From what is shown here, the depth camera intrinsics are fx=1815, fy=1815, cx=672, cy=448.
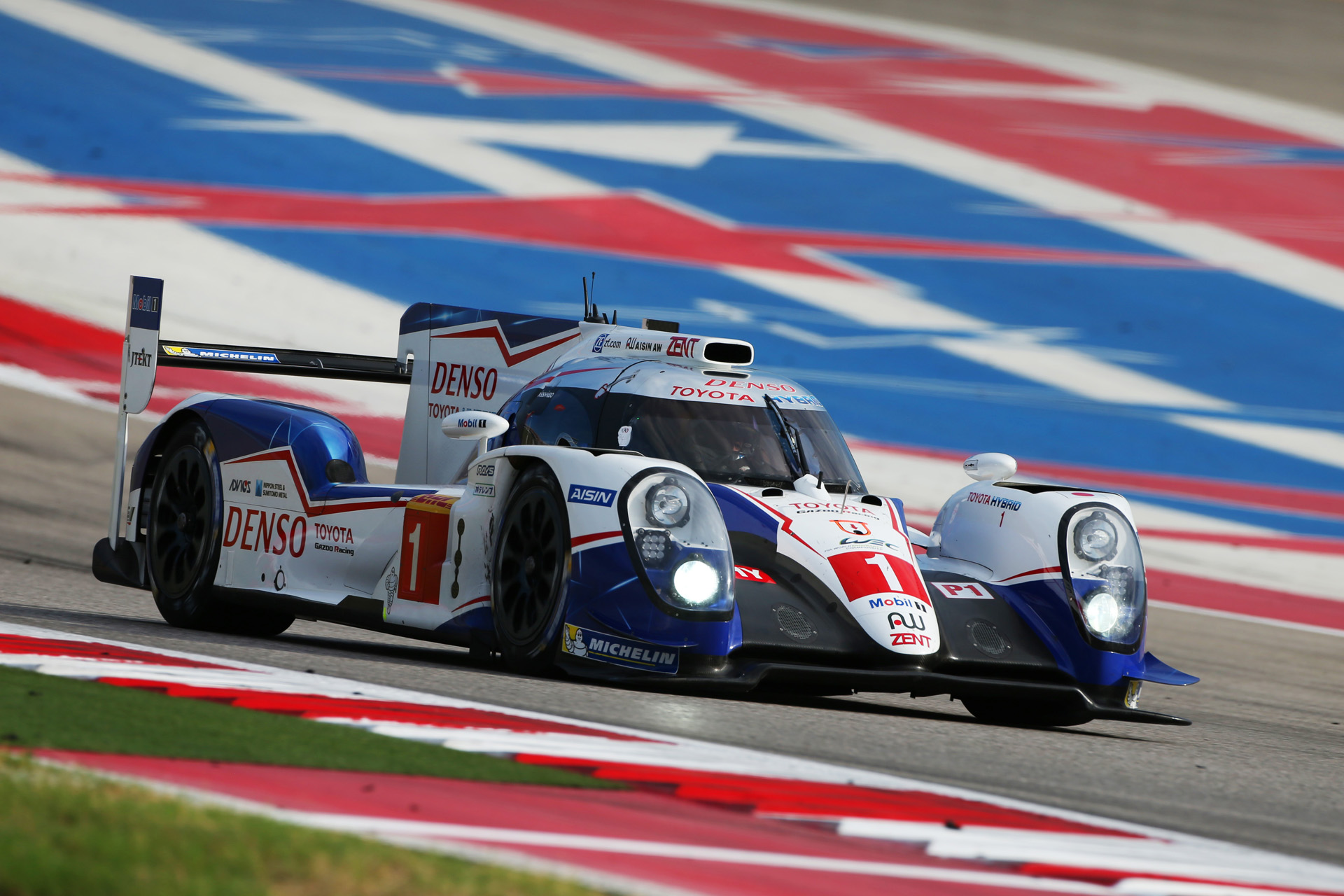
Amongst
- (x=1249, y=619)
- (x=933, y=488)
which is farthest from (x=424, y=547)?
(x=933, y=488)

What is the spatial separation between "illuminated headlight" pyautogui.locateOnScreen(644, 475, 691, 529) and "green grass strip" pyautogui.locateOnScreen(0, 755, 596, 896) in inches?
130

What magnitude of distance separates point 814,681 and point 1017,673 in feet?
3.38

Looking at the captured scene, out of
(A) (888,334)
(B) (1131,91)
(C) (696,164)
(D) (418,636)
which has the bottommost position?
(D) (418,636)

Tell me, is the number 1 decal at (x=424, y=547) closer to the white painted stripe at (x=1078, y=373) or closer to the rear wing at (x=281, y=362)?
the rear wing at (x=281, y=362)

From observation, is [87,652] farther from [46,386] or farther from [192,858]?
[46,386]

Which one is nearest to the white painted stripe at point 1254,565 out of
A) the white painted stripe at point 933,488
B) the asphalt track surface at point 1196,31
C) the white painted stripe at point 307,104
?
the white painted stripe at point 933,488

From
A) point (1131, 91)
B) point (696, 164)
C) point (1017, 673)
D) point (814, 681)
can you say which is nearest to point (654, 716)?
point (814, 681)

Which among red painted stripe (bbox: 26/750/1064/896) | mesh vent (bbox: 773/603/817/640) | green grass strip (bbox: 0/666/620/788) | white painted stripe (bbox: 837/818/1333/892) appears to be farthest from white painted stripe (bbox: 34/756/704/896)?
mesh vent (bbox: 773/603/817/640)

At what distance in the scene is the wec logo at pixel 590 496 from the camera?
6918 mm

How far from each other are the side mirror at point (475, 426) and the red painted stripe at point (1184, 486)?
11695 millimetres

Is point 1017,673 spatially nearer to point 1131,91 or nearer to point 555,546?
point 555,546

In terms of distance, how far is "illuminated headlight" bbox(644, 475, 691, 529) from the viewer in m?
6.89

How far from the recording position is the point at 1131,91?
29938 millimetres

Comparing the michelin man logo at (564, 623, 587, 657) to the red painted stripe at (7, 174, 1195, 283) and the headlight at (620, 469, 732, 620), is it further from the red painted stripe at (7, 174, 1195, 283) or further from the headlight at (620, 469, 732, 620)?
the red painted stripe at (7, 174, 1195, 283)
